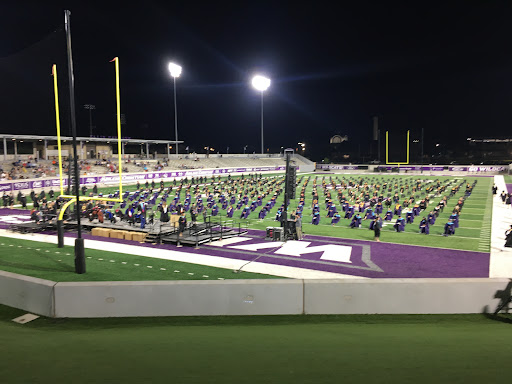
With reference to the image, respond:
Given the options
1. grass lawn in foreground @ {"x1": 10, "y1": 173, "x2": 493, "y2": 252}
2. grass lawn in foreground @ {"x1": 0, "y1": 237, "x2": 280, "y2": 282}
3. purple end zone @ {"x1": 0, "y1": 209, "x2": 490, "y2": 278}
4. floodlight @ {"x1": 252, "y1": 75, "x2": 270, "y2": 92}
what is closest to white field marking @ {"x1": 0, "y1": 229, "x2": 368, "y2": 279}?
purple end zone @ {"x1": 0, "y1": 209, "x2": 490, "y2": 278}

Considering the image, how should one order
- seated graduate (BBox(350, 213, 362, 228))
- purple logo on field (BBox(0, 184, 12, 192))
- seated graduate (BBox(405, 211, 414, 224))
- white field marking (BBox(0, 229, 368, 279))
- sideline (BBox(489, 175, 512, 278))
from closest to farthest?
1. white field marking (BBox(0, 229, 368, 279))
2. sideline (BBox(489, 175, 512, 278))
3. seated graduate (BBox(350, 213, 362, 228))
4. seated graduate (BBox(405, 211, 414, 224))
5. purple logo on field (BBox(0, 184, 12, 192))

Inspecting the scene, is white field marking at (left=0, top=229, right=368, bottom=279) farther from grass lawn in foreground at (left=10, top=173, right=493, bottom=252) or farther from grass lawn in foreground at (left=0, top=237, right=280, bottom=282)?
grass lawn in foreground at (left=10, top=173, right=493, bottom=252)

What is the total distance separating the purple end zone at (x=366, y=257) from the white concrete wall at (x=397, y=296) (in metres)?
5.29

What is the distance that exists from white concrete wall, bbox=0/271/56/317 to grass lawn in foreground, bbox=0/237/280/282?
9.67 ft

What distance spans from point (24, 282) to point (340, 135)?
13096 cm

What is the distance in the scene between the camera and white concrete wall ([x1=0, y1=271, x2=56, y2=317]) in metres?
7.18

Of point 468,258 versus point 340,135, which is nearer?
point 468,258

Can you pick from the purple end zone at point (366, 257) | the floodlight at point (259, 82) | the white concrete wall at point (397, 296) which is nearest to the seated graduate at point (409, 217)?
the purple end zone at point (366, 257)

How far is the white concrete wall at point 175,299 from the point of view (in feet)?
23.0

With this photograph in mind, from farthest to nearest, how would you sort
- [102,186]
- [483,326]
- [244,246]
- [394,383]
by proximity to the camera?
1. [102,186]
2. [244,246]
3. [483,326]
4. [394,383]

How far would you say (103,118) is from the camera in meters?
91.1

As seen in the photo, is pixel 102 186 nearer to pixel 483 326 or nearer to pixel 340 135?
pixel 483 326

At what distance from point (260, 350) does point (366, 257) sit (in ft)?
35.1

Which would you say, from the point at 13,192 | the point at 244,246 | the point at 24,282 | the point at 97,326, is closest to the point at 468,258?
the point at 244,246
